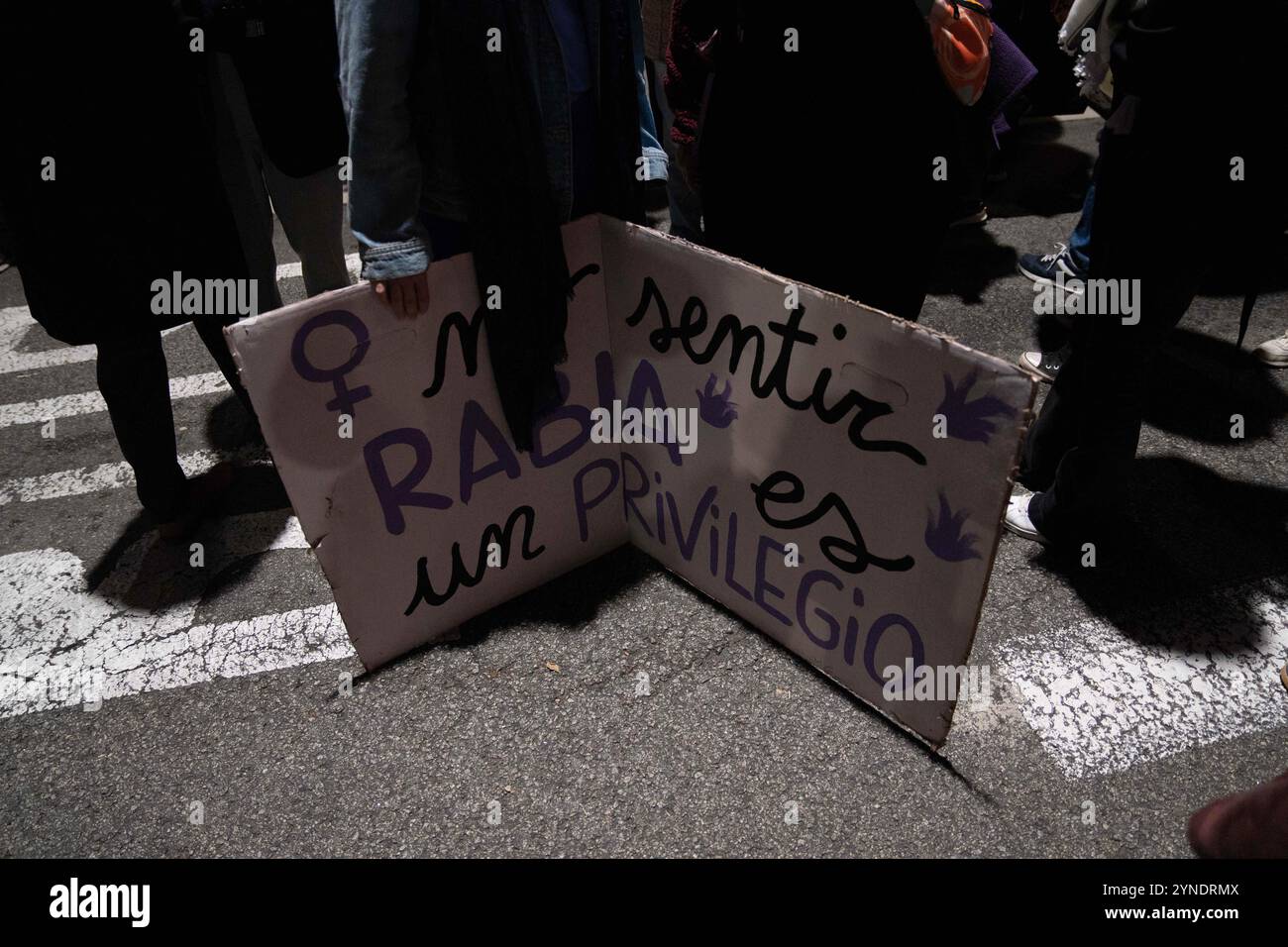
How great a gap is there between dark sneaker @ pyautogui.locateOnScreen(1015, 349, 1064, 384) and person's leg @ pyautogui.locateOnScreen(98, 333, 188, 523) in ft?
11.0

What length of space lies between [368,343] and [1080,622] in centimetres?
223

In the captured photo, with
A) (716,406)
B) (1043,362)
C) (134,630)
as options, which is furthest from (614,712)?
(1043,362)

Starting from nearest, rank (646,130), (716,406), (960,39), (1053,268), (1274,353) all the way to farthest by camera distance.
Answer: (960,39) < (716,406) < (646,130) < (1274,353) < (1053,268)

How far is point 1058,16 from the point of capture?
168 inches

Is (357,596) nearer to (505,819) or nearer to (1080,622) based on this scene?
(505,819)

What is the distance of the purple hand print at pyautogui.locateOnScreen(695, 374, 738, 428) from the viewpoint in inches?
92.7

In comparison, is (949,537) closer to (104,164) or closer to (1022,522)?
(1022,522)

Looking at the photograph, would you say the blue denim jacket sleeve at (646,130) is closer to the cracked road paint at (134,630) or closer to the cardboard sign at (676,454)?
the cardboard sign at (676,454)

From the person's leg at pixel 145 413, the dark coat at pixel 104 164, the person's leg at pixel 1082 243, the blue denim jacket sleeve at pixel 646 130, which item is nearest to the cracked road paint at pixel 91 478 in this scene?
the person's leg at pixel 145 413

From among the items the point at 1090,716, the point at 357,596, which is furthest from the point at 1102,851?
the point at 357,596

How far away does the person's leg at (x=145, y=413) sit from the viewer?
2.82 m

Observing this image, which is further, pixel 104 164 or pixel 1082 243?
pixel 1082 243

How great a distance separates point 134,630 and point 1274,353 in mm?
4606

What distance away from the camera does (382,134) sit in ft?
6.73
